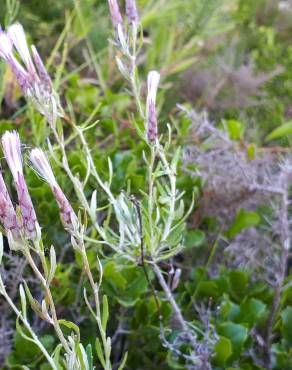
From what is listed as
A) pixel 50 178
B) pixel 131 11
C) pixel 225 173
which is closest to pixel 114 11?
pixel 131 11

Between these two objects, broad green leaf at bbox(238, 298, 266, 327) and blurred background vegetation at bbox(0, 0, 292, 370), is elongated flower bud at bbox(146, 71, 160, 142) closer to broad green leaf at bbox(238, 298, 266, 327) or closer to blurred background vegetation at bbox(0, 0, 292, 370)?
blurred background vegetation at bbox(0, 0, 292, 370)

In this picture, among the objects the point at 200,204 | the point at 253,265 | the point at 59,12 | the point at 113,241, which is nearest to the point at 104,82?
the point at 59,12

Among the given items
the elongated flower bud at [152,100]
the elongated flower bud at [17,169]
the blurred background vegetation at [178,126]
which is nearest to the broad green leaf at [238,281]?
the blurred background vegetation at [178,126]

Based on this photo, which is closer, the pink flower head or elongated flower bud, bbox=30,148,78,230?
elongated flower bud, bbox=30,148,78,230

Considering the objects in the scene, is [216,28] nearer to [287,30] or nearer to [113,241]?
[287,30]

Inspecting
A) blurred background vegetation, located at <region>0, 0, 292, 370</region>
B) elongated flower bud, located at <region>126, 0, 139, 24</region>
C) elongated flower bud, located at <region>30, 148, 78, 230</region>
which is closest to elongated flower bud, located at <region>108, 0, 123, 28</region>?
elongated flower bud, located at <region>126, 0, 139, 24</region>

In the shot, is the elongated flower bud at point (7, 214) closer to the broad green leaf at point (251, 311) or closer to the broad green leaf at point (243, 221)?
the broad green leaf at point (251, 311)

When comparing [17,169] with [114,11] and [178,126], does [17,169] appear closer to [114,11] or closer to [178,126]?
[114,11]
